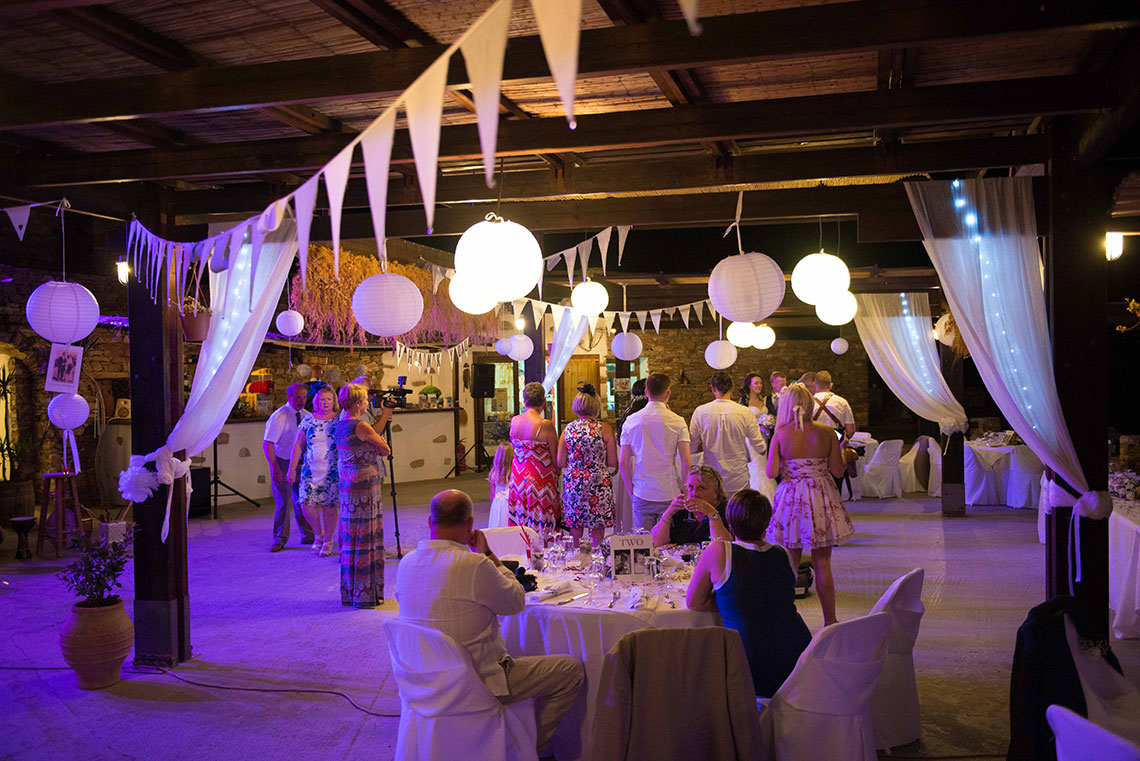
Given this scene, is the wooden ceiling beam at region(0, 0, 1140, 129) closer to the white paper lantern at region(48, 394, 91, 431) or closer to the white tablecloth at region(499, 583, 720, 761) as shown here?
the white tablecloth at region(499, 583, 720, 761)

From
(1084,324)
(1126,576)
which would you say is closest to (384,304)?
(1084,324)

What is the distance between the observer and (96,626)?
420 centimetres

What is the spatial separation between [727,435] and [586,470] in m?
1.51

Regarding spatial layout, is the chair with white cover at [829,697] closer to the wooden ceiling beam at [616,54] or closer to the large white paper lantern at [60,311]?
the wooden ceiling beam at [616,54]

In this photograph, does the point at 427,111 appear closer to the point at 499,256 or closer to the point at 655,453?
the point at 499,256

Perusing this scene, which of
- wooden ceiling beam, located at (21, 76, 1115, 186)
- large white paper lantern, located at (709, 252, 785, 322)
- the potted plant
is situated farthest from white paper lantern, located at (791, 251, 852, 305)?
the potted plant

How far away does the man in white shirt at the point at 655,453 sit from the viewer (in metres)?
5.71

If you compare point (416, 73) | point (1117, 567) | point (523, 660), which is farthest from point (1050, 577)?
point (416, 73)

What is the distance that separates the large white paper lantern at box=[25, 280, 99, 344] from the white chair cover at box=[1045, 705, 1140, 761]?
196 inches

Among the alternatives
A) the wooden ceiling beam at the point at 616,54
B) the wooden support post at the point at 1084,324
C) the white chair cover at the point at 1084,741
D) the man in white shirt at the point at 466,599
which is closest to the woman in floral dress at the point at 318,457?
the wooden ceiling beam at the point at 616,54

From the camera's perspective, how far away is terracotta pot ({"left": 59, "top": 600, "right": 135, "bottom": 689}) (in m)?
4.18

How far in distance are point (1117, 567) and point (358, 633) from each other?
450 centimetres

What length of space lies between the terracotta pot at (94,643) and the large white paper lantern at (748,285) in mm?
3543

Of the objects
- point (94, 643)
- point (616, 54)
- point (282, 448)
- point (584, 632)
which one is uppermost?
point (616, 54)
